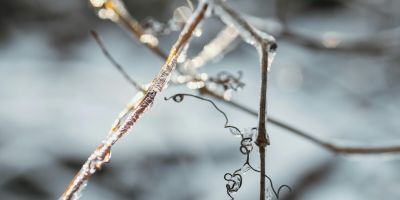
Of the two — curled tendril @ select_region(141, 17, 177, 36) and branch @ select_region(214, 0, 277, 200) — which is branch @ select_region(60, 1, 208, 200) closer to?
branch @ select_region(214, 0, 277, 200)

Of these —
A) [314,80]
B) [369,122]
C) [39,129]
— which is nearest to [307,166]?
[369,122]

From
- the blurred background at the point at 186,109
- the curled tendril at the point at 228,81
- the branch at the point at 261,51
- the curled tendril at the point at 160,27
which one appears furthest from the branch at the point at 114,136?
the blurred background at the point at 186,109

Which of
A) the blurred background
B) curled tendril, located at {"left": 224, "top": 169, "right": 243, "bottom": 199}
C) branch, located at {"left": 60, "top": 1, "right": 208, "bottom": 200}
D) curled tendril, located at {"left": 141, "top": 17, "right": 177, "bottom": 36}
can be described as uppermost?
the blurred background

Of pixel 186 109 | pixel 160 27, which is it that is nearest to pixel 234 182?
pixel 160 27

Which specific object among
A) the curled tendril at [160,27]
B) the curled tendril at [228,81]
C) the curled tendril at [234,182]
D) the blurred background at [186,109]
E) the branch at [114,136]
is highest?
the blurred background at [186,109]

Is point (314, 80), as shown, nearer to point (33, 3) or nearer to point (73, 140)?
point (73, 140)

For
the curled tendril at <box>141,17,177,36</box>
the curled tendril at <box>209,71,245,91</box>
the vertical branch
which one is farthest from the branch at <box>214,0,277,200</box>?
the curled tendril at <box>141,17,177,36</box>

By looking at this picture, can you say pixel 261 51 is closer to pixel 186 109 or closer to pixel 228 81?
pixel 228 81

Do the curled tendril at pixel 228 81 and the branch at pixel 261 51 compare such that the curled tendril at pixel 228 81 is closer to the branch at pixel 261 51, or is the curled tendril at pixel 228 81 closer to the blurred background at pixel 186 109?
the branch at pixel 261 51

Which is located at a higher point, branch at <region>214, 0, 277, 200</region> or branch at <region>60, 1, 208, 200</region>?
branch at <region>214, 0, 277, 200</region>
